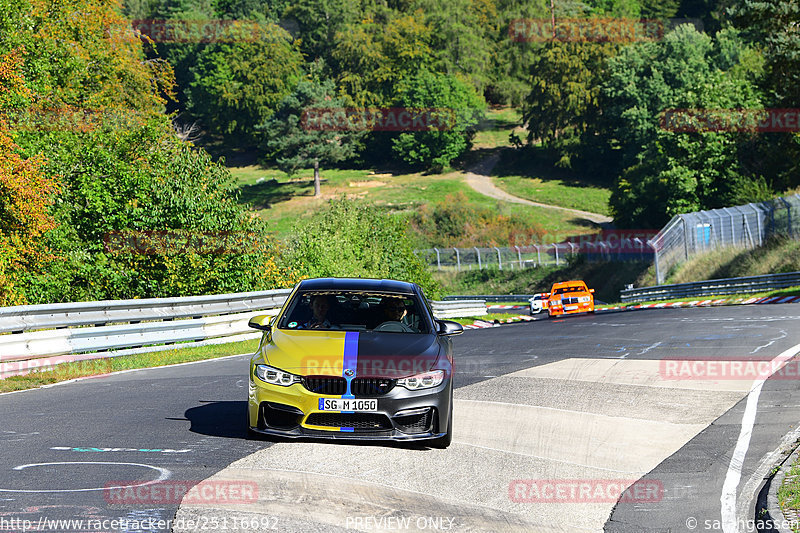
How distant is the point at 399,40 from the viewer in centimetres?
12775

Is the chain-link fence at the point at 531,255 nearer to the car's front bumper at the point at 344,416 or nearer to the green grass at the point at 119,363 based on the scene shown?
the green grass at the point at 119,363

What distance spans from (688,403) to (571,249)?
182 ft

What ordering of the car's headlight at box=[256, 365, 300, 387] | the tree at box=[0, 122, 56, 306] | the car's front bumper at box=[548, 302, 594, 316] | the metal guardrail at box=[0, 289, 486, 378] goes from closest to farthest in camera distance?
the car's headlight at box=[256, 365, 300, 387] → the metal guardrail at box=[0, 289, 486, 378] → the tree at box=[0, 122, 56, 306] → the car's front bumper at box=[548, 302, 594, 316]

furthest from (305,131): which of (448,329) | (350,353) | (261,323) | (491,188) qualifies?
(350,353)

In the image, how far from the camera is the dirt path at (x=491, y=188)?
92.6m

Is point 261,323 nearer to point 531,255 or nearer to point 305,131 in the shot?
point 531,255

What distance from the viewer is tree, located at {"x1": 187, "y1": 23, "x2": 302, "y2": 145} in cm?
12800

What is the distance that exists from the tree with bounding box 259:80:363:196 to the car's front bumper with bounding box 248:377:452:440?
100.0 m

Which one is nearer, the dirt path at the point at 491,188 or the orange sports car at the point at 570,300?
the orange sports car at the point at 570,300

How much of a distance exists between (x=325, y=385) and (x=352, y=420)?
0.37 meters

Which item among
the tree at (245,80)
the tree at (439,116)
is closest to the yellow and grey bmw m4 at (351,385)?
the tree at (439,116)

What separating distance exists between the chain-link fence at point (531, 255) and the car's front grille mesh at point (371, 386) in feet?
174

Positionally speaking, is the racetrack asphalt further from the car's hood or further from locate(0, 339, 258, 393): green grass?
the car's hood

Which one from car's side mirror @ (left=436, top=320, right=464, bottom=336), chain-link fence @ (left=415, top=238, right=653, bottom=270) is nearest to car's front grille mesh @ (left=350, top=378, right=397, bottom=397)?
car's side mirror @ (left=436, top=320, right=464, bottom=336)
